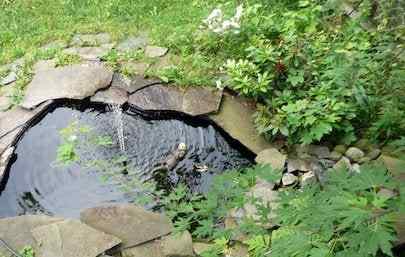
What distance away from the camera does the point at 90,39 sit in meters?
6.95

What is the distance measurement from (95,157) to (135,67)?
1380 mm

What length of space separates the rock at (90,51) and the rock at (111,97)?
0.63 m

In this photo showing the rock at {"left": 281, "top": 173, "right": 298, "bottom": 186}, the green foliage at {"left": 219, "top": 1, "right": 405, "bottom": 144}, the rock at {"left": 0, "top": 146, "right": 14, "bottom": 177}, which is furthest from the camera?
the rock at {"left": 0, "top": 146, "right": 14, "bottom": 177}

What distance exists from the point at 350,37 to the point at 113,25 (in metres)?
3.26

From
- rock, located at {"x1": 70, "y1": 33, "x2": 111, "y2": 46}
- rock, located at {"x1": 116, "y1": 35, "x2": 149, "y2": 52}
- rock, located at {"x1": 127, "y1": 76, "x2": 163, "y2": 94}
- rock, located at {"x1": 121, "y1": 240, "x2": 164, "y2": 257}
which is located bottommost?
rock, located at {"x1": 121, "y1": 240, "x2": 164, "y2": 257}

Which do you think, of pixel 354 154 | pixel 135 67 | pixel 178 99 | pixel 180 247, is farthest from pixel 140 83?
pixel 354 154

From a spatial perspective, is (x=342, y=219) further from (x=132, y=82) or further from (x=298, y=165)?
(x=132, y=82)

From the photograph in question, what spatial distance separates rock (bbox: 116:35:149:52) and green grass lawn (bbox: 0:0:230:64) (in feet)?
0.45

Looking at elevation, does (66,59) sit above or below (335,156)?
above

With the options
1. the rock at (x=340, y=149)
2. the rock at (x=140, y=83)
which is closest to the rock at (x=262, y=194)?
the rock at (x=340, y=149)

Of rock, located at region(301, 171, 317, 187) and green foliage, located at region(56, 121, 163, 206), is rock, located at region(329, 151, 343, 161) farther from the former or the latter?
green foliage, located at region(56, 121, 163, 206)

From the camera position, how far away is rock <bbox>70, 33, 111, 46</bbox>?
22.5 feet

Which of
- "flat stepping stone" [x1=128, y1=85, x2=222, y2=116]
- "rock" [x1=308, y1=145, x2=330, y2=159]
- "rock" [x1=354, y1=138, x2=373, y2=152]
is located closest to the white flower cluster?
"flat stepping stone" [x1=128, y1=85, x2=222, y2=116]

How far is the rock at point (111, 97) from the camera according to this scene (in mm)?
6040
